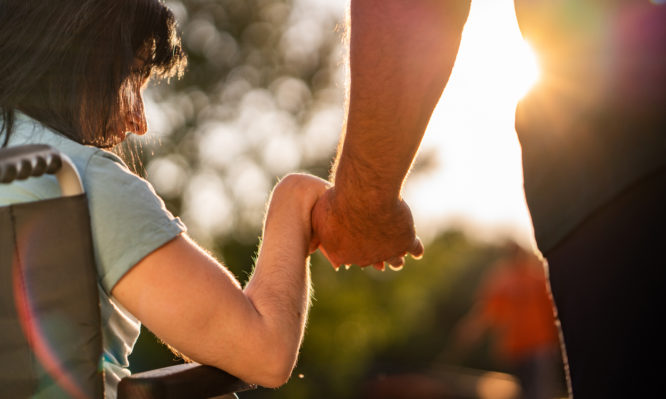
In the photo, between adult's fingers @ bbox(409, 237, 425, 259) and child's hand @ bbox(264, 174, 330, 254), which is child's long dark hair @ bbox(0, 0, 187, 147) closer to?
child's hand @ bbox(264, 174, 330, 254)

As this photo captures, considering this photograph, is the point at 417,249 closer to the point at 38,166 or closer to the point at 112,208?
the point at 112,208

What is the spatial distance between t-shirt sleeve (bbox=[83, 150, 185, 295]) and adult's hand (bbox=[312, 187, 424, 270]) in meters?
0.71

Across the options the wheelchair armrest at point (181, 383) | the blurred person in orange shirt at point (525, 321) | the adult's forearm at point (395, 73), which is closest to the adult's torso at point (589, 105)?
the adult's forearm at point (395, 73)

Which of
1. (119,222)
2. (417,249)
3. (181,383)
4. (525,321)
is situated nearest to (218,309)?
(181,383)

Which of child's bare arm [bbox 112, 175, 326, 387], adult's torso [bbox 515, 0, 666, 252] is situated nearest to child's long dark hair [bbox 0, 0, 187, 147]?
child's bare arm [bbox 112, 175, 326, 387]

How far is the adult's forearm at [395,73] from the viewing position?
76.4 inches

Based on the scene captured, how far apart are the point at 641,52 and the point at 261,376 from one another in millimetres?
1055

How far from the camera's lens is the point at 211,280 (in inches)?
67.1

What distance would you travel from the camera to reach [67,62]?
191cm

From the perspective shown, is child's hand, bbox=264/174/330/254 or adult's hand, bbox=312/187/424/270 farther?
adult's hand, bbox=312/187/424/270

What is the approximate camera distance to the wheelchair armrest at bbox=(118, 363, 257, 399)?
154 centimetres

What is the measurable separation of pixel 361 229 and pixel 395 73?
1.90 ft

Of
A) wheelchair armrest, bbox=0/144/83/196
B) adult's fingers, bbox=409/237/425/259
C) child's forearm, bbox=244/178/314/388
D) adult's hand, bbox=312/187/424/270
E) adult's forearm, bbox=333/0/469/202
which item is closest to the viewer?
wheelchair armrest, bbox=0/144/83/196

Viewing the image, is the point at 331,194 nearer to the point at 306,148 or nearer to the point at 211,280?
the point at 211,280
